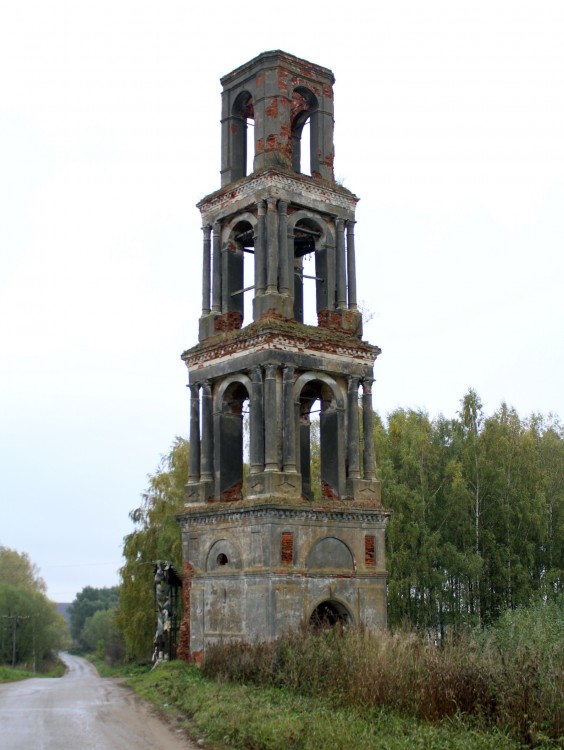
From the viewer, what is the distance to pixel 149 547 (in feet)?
117

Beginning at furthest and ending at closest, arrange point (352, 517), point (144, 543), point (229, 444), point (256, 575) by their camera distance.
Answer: point (144, 543)
point (229, 444)
point (352, 517)
point (256, 575)

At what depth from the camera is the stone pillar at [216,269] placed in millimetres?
22281

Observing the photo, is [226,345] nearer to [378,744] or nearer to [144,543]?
[378,744]

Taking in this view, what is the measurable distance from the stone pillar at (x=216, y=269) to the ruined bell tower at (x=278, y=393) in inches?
1.1

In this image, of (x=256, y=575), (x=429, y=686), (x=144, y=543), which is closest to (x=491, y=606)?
(x=144, y=543)

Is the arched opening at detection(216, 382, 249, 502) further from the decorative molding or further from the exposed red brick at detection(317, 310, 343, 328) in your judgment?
the exposed red brick at detection(317, 310, 343, 328)

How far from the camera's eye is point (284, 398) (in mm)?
19891

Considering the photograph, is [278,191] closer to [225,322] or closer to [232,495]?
[225,322]

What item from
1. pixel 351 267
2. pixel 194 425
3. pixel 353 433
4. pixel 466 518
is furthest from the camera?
pixel 466 518

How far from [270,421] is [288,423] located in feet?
1.32

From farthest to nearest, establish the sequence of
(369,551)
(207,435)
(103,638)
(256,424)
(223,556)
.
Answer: (103,638), (207,435), (369,551), (223,556), (256,424)

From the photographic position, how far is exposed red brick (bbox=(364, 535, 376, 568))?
20.4m

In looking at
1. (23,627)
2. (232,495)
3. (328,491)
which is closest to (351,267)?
(328,491)

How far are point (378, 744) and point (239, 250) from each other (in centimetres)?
1471
